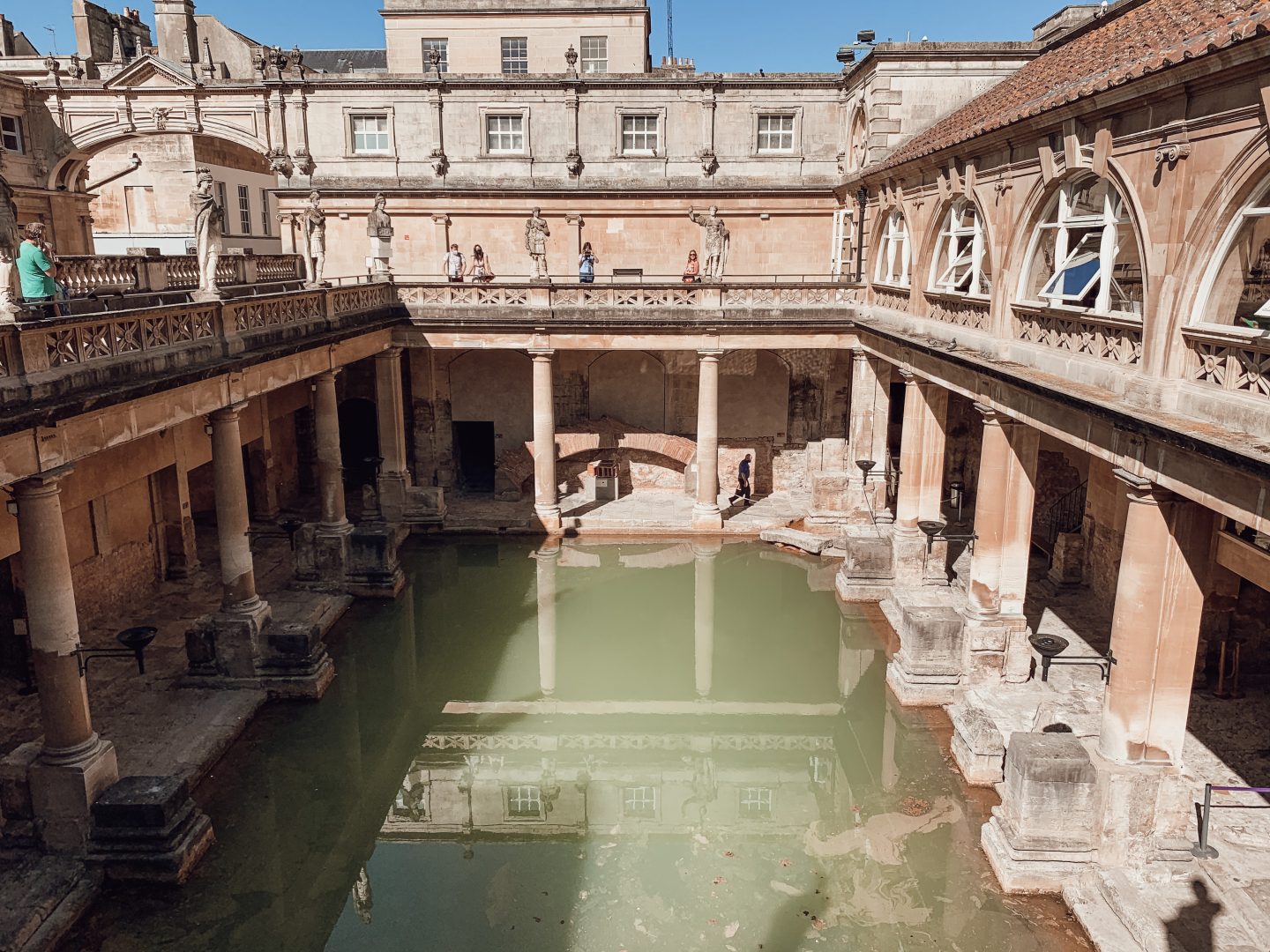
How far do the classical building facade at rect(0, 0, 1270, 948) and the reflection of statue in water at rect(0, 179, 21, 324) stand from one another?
31cm

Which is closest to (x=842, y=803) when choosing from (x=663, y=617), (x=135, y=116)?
(x=663, y=617)

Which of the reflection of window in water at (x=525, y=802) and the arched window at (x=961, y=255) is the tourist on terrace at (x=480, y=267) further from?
the reflection of window in water at (x=525, y=802)

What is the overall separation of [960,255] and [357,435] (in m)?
20.3

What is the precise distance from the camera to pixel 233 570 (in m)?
15.2

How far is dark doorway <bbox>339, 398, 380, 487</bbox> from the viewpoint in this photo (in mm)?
29203

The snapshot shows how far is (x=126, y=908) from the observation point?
10133mm

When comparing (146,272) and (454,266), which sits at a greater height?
(454,266)

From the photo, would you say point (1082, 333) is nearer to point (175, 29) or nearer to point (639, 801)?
point (639, 801)

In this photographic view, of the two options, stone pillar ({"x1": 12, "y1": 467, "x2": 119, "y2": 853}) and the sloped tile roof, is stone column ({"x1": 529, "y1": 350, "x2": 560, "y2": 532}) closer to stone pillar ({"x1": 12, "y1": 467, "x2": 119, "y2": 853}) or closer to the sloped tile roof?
the sloped tile roof

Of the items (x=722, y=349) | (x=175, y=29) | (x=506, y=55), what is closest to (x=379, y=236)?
(x=722, y=349)

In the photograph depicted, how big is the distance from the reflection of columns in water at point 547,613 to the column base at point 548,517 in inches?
24.4

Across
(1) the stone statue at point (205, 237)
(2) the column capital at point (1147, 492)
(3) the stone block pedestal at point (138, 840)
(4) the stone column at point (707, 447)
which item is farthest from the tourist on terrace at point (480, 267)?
(2) the column capital at point (1147, 492)

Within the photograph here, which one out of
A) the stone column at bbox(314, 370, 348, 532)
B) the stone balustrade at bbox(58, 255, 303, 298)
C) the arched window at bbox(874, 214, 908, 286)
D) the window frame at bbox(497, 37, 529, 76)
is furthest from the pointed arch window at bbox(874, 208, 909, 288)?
the stone balustrade at bbox(58, 255, 303, 298)

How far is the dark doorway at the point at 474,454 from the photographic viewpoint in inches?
1115
